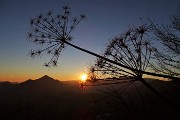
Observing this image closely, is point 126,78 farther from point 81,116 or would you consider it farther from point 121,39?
point 81,116

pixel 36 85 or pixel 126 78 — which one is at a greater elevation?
pixel 36 85

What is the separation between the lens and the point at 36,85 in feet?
558

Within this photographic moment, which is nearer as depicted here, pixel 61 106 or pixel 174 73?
pixel 174 73

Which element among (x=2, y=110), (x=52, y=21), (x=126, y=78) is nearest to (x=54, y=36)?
(x=52, y=21)

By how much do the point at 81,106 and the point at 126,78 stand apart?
85867 mm

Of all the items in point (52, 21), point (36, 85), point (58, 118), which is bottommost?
point (58, 118)

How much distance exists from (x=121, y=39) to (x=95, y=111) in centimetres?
7106

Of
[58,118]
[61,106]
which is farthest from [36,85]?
[58,118]

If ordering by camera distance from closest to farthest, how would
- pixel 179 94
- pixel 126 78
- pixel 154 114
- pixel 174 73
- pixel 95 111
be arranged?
1. pixel 126 78
2. pixel 154 114
3. pixel 174 73
4. pixel 179 94
5. pixel 95 111

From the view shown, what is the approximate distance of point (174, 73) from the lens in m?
16.8

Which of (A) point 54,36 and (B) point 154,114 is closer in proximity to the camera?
(A) point 54,36

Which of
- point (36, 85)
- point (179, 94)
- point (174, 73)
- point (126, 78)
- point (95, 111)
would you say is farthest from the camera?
point (36, 85)

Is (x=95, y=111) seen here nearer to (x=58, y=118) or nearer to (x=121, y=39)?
(x=58, y=118)

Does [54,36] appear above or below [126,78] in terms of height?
above
